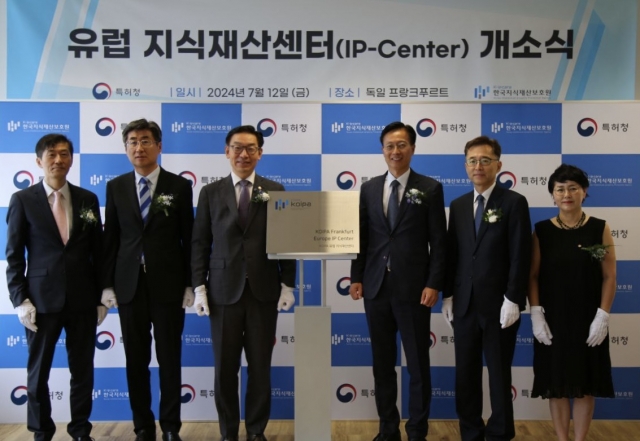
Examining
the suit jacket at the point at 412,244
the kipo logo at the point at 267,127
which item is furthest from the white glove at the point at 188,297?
the kipo logo at the point at 267,127

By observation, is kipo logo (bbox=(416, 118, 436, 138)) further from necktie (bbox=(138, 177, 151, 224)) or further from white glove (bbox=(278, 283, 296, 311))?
necktie (bbox=(138, 177, 151, 224))

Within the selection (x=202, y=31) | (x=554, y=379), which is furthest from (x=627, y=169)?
(x=202, y=31)

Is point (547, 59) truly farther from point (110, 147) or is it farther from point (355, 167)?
point (110, 147)

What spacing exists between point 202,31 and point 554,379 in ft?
10.3

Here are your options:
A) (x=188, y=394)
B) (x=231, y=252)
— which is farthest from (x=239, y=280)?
(x=188, y=394)

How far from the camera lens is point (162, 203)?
3.38 metres

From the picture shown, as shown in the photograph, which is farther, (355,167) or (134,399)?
(355,167)

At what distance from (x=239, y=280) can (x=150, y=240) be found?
0.56m

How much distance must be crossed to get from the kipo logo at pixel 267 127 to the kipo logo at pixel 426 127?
993 mm

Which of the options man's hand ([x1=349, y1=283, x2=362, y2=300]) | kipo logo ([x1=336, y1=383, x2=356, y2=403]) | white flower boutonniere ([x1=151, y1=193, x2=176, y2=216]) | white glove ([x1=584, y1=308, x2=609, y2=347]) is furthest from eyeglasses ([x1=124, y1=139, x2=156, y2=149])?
white glove ([x1=584, y1=308, x2=609, y2=347])

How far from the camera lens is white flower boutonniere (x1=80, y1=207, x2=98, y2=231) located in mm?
3414

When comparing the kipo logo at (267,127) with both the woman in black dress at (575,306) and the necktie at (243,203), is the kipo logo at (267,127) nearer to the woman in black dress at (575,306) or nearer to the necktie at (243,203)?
the necktie at (243,203)

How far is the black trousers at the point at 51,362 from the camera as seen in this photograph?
3.36 m

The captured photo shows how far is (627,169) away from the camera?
410 cm
